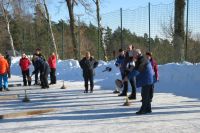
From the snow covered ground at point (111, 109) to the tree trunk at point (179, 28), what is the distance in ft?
5.59

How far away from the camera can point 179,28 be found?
24016mm

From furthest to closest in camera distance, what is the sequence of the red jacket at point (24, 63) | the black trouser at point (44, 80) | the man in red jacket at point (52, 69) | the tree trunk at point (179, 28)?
the red jacket at point (24, 63) < the man in red jacket at point (52, 69) < the black trouser at point (44, 80) < the tree trunk at point (179, 28)

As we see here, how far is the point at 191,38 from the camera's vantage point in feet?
78.3

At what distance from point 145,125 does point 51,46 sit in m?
32.9

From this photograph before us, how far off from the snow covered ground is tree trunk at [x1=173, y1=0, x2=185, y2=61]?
1705 mm

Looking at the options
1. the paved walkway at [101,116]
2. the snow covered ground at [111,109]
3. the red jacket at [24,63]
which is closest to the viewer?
the paved walkway at [101,116]

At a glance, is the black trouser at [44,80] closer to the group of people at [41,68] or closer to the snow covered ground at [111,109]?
the group of people at [41,68]

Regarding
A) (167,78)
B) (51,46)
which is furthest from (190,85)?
(51,46)

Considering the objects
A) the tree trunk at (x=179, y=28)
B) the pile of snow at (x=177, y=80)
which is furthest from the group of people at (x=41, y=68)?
the tree trunk at (x=179, y=28)

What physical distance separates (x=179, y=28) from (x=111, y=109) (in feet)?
33.5

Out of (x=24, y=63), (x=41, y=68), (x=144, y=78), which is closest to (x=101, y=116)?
(x=144, y=78)

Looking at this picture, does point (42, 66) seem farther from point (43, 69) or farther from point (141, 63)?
point (141, 63)

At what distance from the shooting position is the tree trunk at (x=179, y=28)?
23.6 m

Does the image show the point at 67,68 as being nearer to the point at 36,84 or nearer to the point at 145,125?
the point at 36,84
